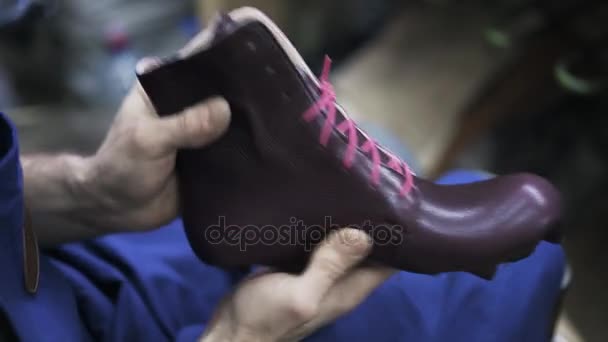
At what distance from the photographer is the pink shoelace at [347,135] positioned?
0.46 metres

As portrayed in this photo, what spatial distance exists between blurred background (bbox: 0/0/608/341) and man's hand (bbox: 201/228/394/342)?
23.2 inches

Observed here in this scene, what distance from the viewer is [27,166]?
54cm

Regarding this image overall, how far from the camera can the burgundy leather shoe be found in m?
0.45

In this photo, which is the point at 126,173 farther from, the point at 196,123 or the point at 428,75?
the point at 428,75

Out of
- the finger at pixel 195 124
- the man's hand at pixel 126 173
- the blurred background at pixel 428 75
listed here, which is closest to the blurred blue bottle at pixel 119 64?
the blurred background at pixel 428 75

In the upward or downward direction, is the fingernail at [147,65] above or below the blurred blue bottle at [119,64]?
above

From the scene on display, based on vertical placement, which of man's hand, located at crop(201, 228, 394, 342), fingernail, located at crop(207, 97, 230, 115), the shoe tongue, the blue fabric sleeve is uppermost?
the shoe tongue

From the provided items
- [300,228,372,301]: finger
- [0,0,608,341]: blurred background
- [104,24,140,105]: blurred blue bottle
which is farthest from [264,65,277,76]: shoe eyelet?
[104,24,140,105]: blurred blue bottle

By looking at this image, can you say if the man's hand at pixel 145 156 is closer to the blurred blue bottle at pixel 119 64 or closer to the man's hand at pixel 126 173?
the man's hand at pixel 126 173

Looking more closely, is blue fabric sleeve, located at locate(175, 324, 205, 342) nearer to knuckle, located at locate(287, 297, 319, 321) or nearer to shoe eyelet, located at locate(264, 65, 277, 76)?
knuckle, located at locate(287, 297, 319, 321)

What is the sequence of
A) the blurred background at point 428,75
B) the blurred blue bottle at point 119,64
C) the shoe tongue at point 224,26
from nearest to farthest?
the shoe tongue at point 224,26 → the blurred background at point 428,75 → the blurred blue bottle at point 119,64

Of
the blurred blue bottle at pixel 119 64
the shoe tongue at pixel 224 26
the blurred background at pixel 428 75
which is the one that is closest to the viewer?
the shoe tongue at pixel 224 26

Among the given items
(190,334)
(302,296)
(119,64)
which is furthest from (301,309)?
(119,64)

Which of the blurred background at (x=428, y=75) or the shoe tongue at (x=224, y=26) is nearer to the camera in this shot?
the shoe tongue at (x=224, y=26)
